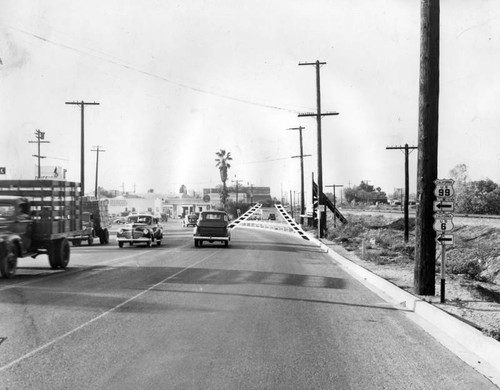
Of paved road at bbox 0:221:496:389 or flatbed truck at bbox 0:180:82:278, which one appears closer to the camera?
paved road at bbox 0:221:496:389

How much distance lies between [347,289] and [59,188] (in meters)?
10.1

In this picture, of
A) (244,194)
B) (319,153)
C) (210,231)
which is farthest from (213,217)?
(244,194)

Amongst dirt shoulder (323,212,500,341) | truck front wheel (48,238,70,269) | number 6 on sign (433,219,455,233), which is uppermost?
number 6 on sign (433,219,455,233)

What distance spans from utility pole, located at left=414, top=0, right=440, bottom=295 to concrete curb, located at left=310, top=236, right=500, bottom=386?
0.75 metres

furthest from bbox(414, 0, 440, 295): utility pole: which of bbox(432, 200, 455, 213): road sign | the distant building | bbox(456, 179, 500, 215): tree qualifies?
the distant building

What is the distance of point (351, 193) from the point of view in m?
Answer: 198

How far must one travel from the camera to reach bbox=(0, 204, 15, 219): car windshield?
1528 cm

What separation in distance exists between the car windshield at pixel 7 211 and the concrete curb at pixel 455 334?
1015cm

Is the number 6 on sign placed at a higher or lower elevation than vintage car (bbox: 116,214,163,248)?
higher

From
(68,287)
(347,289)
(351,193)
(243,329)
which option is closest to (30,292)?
(68,287)

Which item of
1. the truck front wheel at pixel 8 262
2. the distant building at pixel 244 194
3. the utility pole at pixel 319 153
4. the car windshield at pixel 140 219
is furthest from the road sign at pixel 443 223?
the distant building at pixel 244 194

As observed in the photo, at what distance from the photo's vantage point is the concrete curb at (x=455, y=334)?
21.9 feet

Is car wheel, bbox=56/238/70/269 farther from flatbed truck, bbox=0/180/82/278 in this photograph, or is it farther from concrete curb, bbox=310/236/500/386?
concrete curb, bbox=310/236/500/386

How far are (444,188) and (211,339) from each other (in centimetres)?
576
